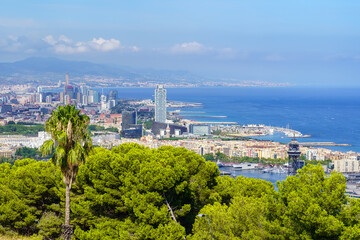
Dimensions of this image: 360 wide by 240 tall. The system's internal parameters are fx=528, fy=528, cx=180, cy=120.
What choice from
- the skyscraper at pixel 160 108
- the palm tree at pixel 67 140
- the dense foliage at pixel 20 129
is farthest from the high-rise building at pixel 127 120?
the palm tree at pixel 67 140

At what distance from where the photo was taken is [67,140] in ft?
27.1

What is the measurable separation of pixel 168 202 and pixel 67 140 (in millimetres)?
2189

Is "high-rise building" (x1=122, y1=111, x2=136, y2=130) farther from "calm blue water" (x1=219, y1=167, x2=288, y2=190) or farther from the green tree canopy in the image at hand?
the green tree canopy

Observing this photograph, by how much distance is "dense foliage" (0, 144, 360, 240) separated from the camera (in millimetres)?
7246

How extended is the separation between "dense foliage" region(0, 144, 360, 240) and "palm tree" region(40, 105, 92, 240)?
1.25 m

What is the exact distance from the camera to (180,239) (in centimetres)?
871

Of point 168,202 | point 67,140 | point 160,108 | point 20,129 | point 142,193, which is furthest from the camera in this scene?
point 160,108

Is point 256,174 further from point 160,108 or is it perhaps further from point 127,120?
point 160,108

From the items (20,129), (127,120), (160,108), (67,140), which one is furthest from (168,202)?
(160,108)

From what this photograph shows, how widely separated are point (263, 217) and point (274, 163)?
29.5 m

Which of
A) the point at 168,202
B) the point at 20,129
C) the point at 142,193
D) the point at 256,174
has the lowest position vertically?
the point at 256,174

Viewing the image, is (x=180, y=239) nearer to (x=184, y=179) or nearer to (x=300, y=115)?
(x=184, y=179)

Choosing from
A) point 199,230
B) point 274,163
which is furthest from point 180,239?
point 274,163

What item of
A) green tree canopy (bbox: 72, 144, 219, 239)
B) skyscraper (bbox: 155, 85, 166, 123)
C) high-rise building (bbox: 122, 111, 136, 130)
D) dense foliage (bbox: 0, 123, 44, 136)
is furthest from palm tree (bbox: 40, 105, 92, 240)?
skyscraper (bbox: 155, 85, 166, 123)
